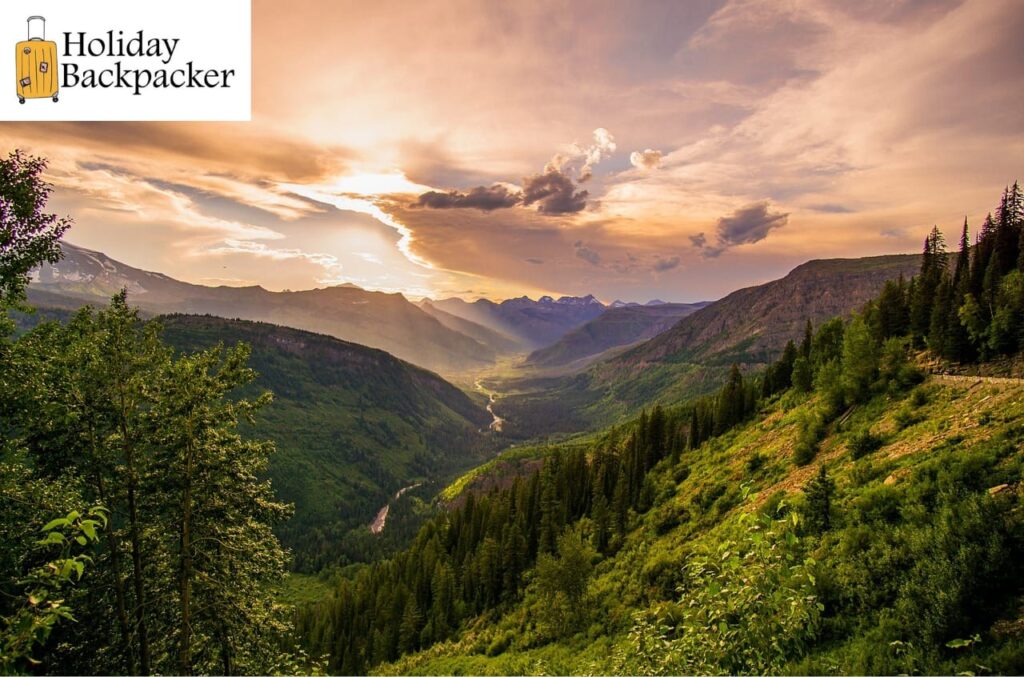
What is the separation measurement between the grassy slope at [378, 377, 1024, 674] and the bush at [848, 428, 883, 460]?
26.7 inches

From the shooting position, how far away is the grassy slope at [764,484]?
2148 cm

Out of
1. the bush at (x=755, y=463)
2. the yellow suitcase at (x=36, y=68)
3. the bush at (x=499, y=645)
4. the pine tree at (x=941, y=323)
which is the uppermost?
the yellow suitcase at (x=36, y=68)

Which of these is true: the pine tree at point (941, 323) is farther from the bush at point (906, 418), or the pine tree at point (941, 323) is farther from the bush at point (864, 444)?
the bush at point (864, 444)

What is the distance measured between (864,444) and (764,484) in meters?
10.1

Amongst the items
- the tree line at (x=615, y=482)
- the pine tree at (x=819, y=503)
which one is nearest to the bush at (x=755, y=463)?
A: the tree line at (x=615, y=482)

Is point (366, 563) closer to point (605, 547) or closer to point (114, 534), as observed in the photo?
point (605, 547)

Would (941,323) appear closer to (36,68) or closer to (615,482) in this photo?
(615,482)

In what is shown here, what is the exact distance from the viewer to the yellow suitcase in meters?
20.2

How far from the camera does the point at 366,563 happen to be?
191625mm

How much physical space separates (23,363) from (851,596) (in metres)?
32.2

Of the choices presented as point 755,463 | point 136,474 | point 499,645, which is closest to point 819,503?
point 755,463

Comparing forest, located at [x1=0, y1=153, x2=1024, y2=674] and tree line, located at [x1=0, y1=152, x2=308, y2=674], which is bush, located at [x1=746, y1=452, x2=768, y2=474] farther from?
tree line, located at [x1=0, y1=152, x2=308, y2=674]

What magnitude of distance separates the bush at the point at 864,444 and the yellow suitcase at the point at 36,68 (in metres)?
52.4

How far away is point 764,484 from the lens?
130 feet
